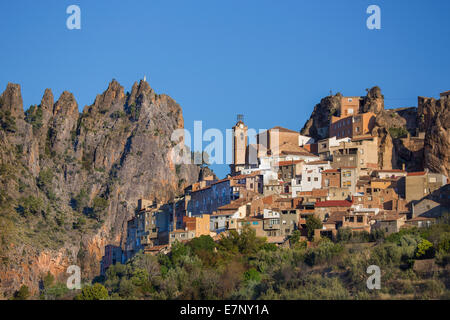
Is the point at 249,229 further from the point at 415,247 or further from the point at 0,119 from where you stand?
the point at 0,119

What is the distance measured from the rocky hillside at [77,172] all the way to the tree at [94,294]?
37425 mm

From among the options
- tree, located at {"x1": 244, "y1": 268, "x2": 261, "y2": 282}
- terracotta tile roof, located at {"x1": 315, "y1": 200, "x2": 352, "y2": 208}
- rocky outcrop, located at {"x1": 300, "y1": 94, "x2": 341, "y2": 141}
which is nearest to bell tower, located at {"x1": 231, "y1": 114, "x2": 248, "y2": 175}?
rocky outcrop, located at {"x1": 300, "y1": 94, "x2": 341, "y2": 141}

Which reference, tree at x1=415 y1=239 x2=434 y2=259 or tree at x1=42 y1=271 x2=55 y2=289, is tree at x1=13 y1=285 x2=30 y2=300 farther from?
tree at x1=415 y1=239 x2=434 y2=259

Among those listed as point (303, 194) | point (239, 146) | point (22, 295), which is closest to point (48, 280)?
point (22, 295)

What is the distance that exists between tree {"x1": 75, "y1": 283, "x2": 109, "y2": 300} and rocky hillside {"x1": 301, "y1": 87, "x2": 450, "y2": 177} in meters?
36.7

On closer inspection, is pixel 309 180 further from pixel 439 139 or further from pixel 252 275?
pixel 252 275

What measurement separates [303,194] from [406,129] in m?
22.7

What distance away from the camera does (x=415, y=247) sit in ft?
252

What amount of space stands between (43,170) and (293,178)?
204ft

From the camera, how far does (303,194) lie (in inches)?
3794

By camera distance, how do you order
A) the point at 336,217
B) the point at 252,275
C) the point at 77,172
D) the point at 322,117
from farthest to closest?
1. the point at 77,172
2. the point at 322,117
3. the point at 336,217
4. the point at 252,275

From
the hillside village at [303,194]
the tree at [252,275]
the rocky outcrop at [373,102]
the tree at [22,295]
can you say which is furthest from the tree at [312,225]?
the tree at [22,295]

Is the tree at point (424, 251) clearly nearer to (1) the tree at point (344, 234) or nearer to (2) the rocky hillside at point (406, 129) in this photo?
(1) the tree at point (344, 234)

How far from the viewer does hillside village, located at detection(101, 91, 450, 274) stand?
8756cm
